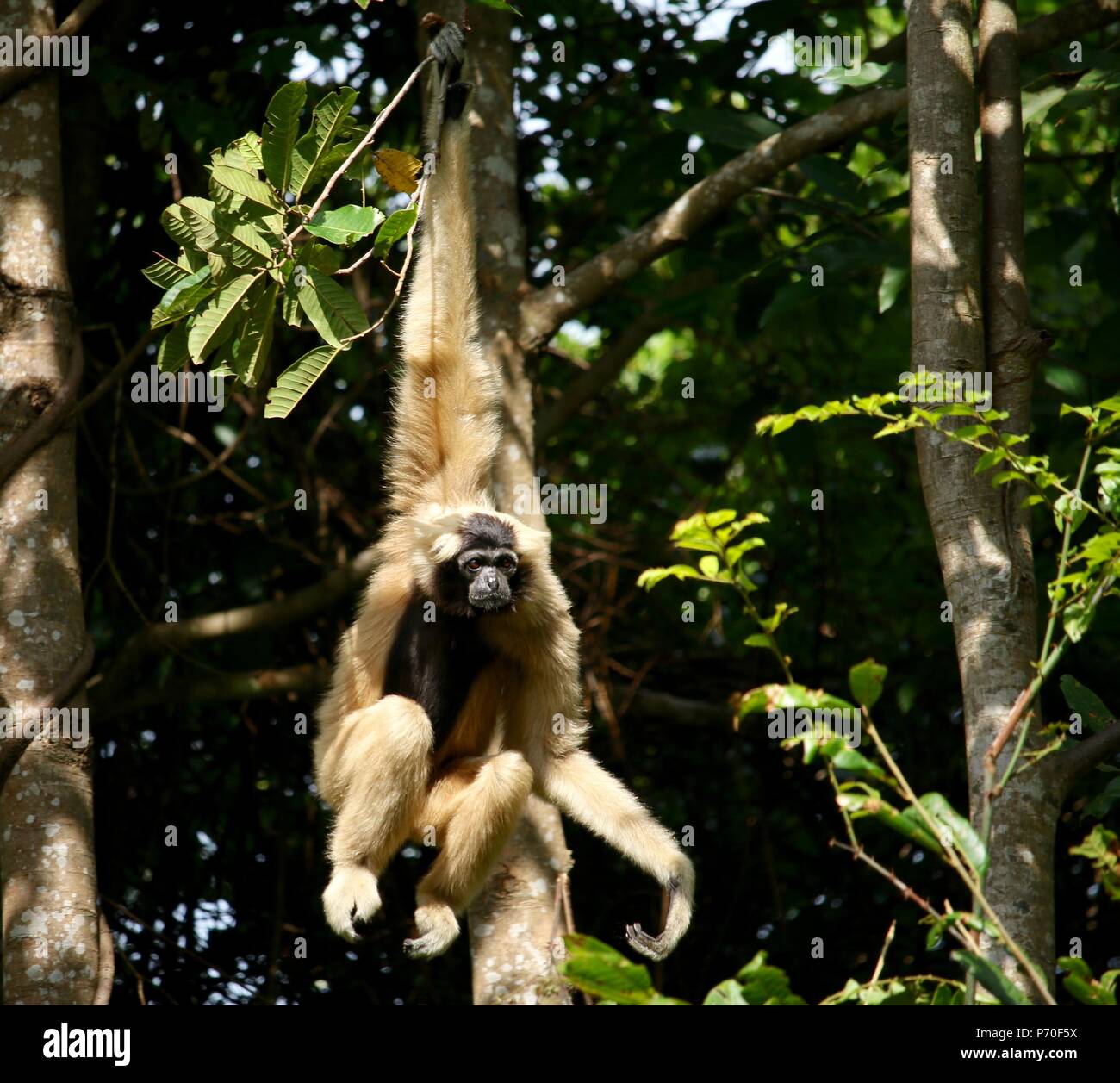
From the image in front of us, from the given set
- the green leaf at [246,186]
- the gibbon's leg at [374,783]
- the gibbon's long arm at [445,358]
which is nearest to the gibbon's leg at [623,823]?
the gibbon's leg at [374,783]

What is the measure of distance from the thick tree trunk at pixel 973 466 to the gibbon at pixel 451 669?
1725mm

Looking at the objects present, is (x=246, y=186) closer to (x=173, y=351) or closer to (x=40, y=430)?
(x=173, y=351)

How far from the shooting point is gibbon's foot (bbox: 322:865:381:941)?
494cm

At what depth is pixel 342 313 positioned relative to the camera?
3986mm

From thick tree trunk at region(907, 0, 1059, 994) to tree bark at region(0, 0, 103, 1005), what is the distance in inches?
130

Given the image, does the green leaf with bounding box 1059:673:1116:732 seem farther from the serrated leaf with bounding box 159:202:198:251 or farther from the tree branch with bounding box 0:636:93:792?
the tree branch with bounding box 0:636:93:792

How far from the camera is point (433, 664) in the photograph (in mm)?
5711

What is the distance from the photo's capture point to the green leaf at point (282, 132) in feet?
12.4

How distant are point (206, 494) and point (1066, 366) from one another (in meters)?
5.27

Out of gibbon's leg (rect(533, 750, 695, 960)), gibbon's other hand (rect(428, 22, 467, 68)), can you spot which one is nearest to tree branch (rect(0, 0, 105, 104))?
gibbon's other hand (rect(428, 22, 467, 68))

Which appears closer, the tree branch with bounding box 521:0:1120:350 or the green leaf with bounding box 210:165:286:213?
the green leaf with bounding box 210:165:286:213

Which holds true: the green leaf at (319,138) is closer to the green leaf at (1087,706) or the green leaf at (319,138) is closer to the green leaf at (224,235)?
the green leaf at (224,235)

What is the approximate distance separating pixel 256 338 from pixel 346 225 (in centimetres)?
50

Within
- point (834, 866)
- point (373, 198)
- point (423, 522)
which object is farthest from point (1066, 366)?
point (373, 198)
